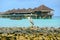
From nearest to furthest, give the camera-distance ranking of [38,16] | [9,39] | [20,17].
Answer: [9,39]
[20,17]
[38,16]

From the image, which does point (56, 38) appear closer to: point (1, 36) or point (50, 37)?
point (50, 37)

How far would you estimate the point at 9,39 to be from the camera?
1020 centimetres

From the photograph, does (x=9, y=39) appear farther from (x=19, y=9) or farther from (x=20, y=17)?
(x=19, y=9)

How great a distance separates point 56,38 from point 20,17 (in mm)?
15307

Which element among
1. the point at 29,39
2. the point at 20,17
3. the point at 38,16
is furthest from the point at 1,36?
the point at 38,16

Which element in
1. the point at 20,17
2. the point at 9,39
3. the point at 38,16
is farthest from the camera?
the point at 38,16

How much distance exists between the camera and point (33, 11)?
28.0 m

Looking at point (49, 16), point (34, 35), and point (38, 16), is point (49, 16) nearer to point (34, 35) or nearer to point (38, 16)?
point (38, 16)

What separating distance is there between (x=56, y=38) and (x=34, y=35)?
89 cm

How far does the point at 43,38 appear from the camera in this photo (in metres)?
10.3

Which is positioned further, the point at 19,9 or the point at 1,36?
the point at 19,9

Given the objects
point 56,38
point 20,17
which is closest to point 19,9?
point 20,17

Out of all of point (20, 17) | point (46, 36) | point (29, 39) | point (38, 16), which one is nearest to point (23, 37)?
point (29, 39)

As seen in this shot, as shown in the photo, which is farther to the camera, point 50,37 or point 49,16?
point 49,16
